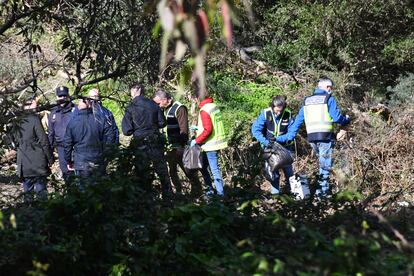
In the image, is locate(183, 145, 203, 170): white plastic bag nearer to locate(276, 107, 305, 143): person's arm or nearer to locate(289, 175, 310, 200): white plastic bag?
locate(276, 107, 305, 143): person's arm

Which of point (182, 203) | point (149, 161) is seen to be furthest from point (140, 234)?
point (149, 161)

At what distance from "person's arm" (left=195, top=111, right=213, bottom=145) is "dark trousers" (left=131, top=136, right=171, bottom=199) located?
12.3ft

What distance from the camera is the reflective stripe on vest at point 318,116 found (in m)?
10.7

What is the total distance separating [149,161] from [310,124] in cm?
505

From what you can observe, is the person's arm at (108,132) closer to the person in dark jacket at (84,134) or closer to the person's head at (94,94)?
the person in dark jacket at (84,134)

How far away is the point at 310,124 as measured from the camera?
10.7m

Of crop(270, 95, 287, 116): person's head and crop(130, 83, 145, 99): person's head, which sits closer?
crop(130, 83, 145, 99): person's head

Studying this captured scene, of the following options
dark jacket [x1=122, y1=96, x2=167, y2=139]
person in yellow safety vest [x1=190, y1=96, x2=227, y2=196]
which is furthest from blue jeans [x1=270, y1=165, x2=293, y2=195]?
dark jacket [x1=122, y1=96, x2=167, y2=139]

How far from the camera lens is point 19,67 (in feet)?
53.2

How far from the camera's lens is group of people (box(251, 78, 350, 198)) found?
10648 mm

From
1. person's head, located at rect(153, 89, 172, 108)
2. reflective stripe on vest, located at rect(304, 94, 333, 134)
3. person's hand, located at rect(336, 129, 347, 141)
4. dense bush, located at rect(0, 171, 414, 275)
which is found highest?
person's head, located at rect(153, 89, 172, 108)

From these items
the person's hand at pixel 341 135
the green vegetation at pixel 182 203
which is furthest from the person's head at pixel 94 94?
the person's hand at pixel 341 135

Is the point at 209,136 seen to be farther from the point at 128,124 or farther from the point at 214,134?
the point at 128,124

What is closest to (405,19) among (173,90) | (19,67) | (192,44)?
(173,90)
